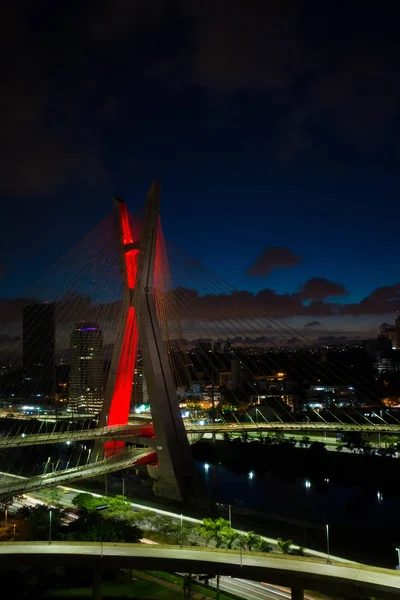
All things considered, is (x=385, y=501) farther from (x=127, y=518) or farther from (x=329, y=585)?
(x=329, y=585)

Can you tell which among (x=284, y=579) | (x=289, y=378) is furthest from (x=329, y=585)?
(x=289, y=378)

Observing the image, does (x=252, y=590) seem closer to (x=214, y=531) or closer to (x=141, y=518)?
(x=214, y=531)

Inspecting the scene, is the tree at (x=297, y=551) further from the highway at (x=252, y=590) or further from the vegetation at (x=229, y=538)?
the highway at (x=252, y=590)

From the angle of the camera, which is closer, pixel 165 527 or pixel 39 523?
pixel 39 523

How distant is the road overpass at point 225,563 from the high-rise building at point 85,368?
4378 cm

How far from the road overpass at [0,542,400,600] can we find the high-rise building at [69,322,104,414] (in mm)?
43778

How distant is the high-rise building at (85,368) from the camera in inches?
2082

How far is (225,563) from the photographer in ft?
25.5

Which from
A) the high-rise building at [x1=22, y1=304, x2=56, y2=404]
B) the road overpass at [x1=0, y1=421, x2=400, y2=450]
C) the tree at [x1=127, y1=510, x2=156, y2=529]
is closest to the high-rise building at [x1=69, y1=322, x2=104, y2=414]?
the high-rise building at [x1=22, y1=304, x2=56, y2=404]

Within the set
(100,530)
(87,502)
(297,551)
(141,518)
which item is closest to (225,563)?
(297,551)

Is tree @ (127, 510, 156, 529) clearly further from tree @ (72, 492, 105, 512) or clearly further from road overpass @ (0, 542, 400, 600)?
road overpass @ (0, 542, 400, 600)

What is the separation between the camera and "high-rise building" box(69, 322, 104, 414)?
52.9m

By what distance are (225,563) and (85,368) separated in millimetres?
49371

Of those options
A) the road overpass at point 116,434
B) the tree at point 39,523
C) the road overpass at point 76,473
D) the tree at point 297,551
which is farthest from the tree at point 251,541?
the road overpass at point 116,434
